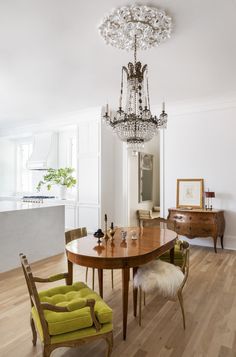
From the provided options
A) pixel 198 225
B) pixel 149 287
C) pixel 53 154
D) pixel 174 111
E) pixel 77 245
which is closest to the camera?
Result: pixel 149 287

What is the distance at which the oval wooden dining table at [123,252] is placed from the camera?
218 centimetres

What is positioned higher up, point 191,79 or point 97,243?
point 191,79

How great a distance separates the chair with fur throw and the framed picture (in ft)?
9.35

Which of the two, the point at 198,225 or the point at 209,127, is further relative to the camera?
the point at 209,127

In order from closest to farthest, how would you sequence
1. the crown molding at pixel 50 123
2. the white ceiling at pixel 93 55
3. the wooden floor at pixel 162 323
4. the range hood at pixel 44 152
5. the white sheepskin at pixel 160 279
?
the wooden floor at pixel 162 323
the white sheepskin at pixel 160 279
the white ceiling at pixel 93 55
the crown molding at pixel 50 123
the range hood at pixel 44 152

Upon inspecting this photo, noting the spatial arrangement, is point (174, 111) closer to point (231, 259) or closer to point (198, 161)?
point (198, 161)

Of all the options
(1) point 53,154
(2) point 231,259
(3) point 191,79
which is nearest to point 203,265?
(2) point 231,259

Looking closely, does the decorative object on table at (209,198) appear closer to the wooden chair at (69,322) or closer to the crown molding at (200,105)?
the crown molding at (200,105)

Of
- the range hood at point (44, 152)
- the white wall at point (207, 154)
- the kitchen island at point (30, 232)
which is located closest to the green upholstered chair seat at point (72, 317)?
the kitchen island at point (30, 232)

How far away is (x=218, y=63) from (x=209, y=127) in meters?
1.77

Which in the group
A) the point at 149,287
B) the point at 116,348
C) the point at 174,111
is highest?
the point at 174,111

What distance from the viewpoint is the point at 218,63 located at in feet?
11.9

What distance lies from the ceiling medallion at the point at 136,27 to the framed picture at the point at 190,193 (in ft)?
10.0

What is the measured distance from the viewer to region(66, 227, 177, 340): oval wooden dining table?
2.18 m
